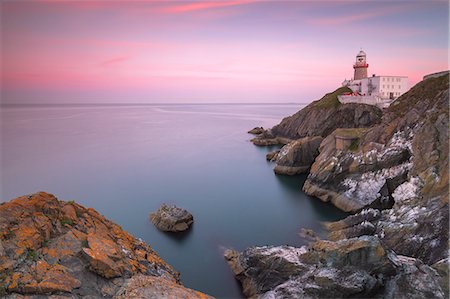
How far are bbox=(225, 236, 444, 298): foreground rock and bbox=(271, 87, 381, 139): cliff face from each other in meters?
45.2

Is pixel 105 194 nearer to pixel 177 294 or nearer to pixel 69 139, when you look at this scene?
pixel 177 294

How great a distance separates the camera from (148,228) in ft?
90.8

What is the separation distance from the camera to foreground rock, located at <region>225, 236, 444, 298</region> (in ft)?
46.4

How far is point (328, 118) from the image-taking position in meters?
62.9

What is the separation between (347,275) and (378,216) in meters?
11.6

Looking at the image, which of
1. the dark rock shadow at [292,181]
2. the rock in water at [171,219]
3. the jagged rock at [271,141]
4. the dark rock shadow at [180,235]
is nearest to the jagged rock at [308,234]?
the dark rock shadow at [180,235]

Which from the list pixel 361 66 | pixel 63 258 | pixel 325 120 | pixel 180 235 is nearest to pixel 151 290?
pixel 63 258

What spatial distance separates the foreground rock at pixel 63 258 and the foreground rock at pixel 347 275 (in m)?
8.20

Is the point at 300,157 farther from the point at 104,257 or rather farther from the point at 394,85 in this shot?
the point at 104,257

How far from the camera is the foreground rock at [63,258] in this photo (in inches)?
328

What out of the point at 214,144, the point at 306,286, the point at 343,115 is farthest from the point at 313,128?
the point at 306,286

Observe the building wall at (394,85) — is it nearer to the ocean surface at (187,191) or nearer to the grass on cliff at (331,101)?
the grass on cliff at (331,101)

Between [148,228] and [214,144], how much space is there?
5173 cm

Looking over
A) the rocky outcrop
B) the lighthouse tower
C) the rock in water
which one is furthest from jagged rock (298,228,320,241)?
the lighthouse tower
